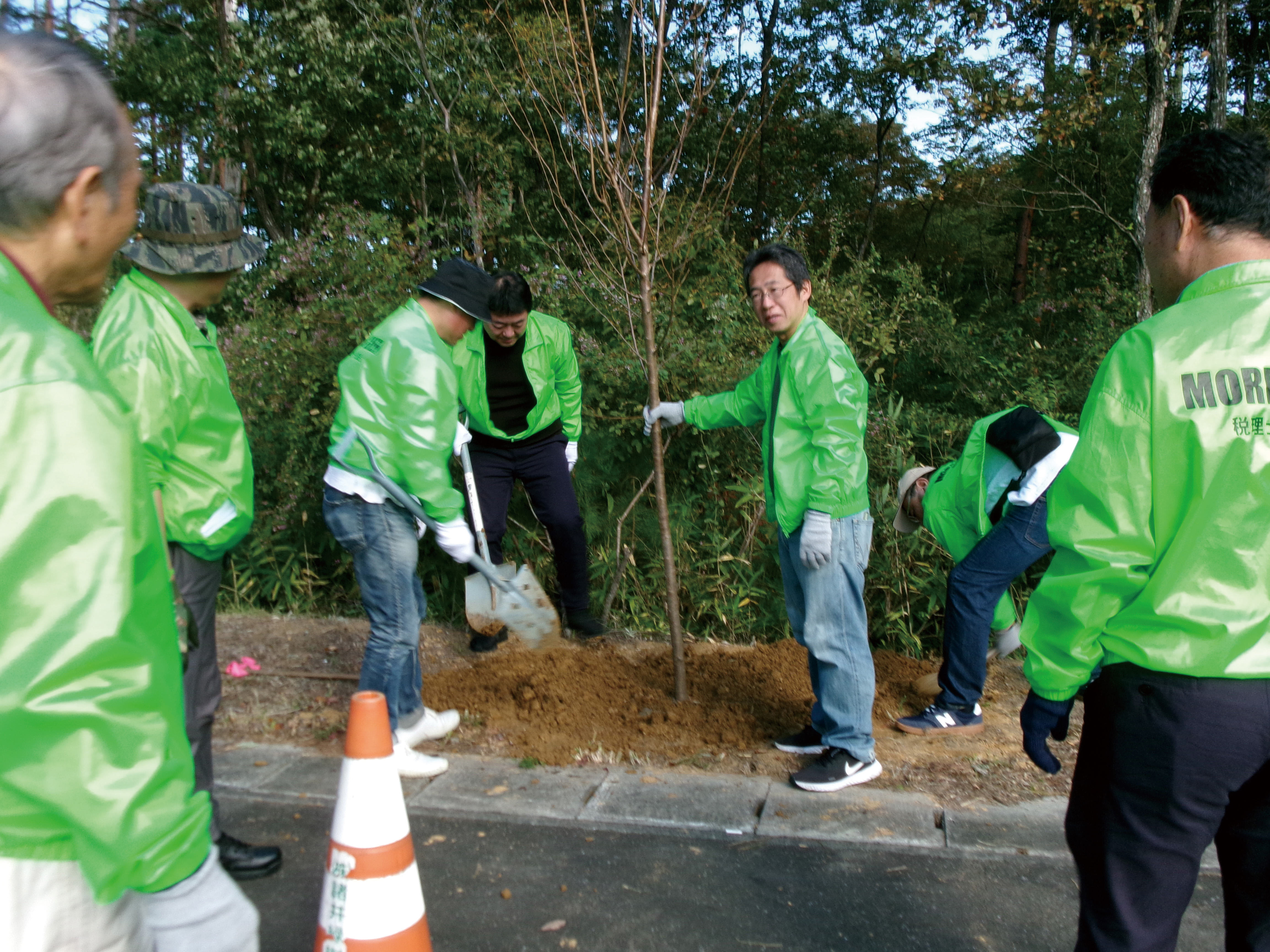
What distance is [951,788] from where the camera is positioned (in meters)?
3.46

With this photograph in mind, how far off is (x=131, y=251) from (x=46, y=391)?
2045 mm

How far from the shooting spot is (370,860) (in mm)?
1963

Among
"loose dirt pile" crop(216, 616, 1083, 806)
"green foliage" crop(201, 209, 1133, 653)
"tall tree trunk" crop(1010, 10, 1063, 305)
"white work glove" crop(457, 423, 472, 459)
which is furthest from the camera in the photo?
"tall tree trunk" crop(1010, 10, 1063, 305)

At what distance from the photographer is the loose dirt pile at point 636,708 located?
3705 mm

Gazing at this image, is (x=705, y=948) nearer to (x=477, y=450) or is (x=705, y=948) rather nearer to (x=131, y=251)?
(x=131, y=251)

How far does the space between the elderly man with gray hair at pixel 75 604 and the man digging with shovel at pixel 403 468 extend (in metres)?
2.08

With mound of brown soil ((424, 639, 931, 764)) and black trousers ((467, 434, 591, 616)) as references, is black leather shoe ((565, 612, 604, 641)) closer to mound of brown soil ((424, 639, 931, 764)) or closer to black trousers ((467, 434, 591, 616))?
black trousers ((467, 434, 591, 616))

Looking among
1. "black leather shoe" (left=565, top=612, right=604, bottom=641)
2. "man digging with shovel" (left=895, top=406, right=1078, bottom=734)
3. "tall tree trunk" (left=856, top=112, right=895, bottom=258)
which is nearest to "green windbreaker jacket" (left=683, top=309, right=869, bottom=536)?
"man digging with shovel" (left=895, top=406, right=1078, bottom=734)

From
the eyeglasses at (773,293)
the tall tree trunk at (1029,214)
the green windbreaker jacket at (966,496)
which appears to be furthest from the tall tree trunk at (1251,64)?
the eyeglasses at (773,293)

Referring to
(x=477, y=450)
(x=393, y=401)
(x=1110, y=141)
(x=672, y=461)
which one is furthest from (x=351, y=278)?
(x=1110, y=141)

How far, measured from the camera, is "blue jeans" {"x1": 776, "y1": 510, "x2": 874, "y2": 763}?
344 cm

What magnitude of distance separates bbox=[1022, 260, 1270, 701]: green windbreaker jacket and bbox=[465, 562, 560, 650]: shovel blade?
3.06m

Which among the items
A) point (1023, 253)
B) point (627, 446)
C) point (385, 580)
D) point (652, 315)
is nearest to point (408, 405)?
point (385, 580)

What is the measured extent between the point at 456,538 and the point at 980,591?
2160 mm
